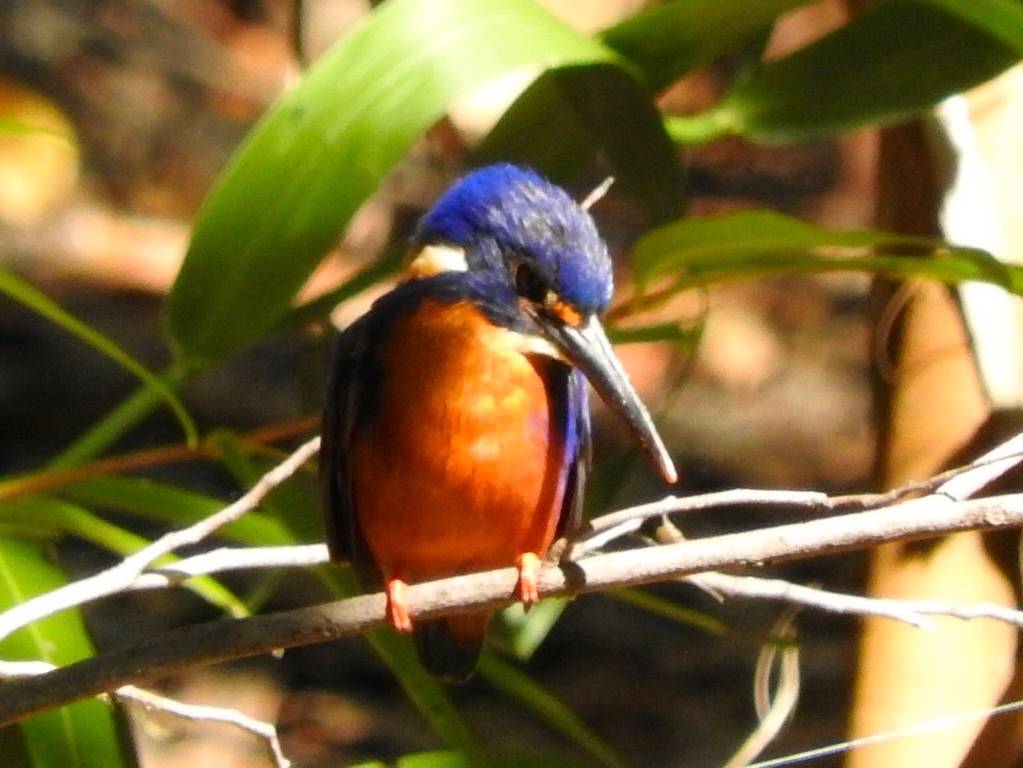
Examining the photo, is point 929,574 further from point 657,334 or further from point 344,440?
point 344,440

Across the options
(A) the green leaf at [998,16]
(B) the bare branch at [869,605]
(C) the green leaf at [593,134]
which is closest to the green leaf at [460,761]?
(B) the bare branch at [869,605]

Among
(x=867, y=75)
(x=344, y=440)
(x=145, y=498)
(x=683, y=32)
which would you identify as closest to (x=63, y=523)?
(x=145, y=498)

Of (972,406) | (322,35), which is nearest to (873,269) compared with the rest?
(972,406)

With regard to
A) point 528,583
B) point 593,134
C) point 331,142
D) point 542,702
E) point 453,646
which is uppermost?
point 331,142

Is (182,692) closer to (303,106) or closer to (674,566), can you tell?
(303,106)

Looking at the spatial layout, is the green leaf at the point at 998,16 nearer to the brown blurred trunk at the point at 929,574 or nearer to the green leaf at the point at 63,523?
the brown blurred trunk at the point at 929,574

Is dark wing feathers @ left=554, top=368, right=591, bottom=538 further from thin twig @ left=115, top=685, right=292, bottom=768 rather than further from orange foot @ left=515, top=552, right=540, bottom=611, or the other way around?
thin twig @ left=115, top=685, right=292, bottom=768

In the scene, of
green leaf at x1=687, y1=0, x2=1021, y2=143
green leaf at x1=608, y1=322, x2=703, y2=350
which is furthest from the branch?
green leaf at x1=687, y1=0, x2=1021, y2=143
